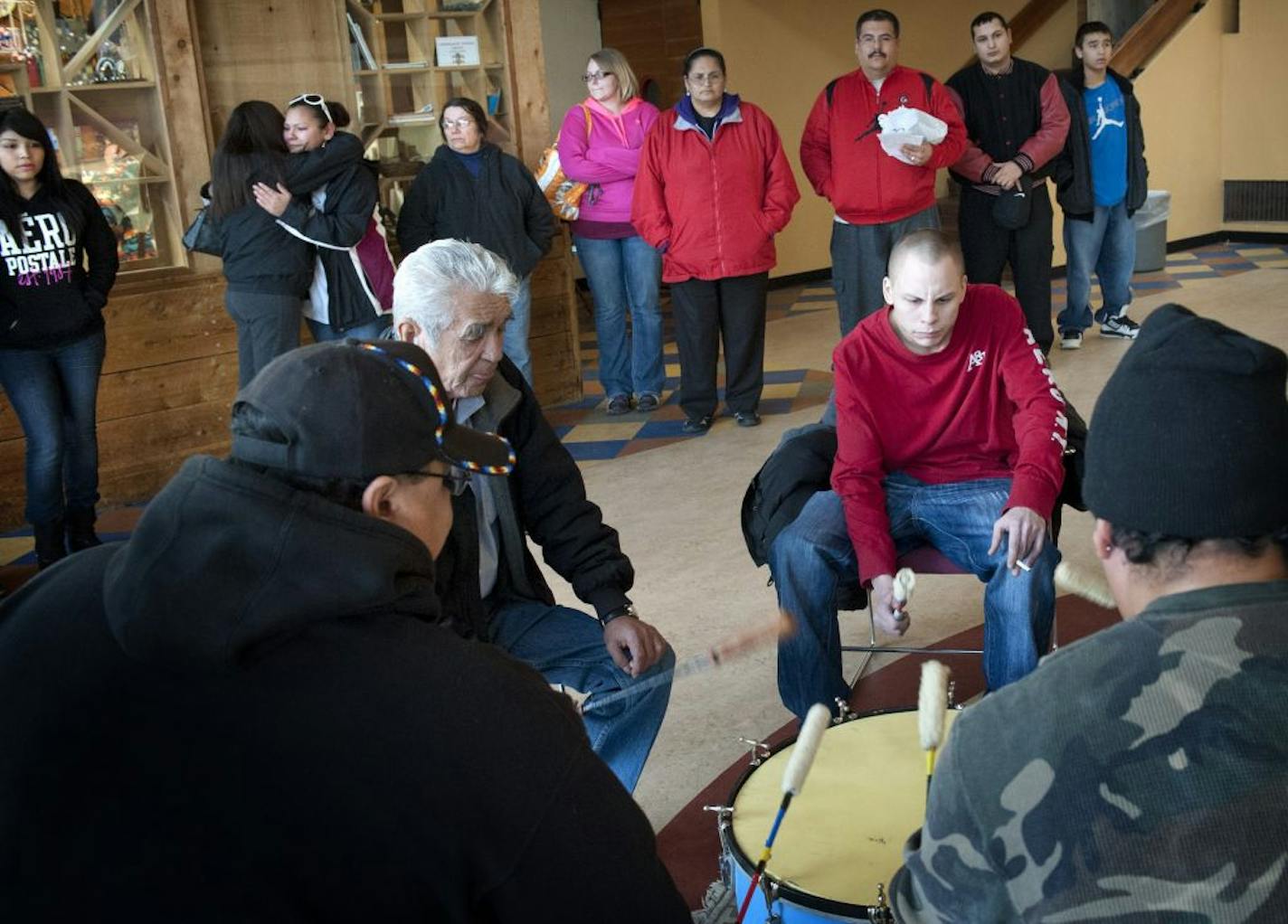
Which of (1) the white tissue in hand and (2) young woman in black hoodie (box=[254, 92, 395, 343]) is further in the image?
(1) the white tissue in hand

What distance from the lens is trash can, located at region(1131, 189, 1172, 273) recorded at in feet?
32.0

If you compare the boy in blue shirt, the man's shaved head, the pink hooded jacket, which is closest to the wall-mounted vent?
the boy in blue shirt

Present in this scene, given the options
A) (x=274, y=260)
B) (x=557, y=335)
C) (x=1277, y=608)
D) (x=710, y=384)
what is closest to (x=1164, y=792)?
(x=1277, y=608)

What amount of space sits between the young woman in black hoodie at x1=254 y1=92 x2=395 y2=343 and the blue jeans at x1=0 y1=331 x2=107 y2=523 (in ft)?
2.78

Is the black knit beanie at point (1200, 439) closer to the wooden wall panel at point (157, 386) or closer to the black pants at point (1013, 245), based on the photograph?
the wooden wall panel at point (157, 386)

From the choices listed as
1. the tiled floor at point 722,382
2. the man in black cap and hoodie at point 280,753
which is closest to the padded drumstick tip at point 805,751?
the man in black cap and hoodie at point 280,753

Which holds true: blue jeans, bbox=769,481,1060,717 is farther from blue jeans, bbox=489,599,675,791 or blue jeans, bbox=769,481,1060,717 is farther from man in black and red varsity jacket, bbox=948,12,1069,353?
man in black and red varsity jacket, bbox=948,12,1069,353

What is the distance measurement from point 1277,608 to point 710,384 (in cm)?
482

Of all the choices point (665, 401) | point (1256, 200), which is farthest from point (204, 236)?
point (1256, 200)

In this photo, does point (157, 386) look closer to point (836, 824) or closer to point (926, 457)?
point (926, 457)

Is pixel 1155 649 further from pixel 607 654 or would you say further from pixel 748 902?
pixel 607 654

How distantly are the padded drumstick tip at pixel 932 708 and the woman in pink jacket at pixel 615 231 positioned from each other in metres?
4.56

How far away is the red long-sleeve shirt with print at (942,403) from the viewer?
3139 mm

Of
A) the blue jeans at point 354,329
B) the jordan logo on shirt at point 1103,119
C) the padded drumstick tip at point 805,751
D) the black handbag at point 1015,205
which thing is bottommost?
the padded drumstick tip at point 805,751
